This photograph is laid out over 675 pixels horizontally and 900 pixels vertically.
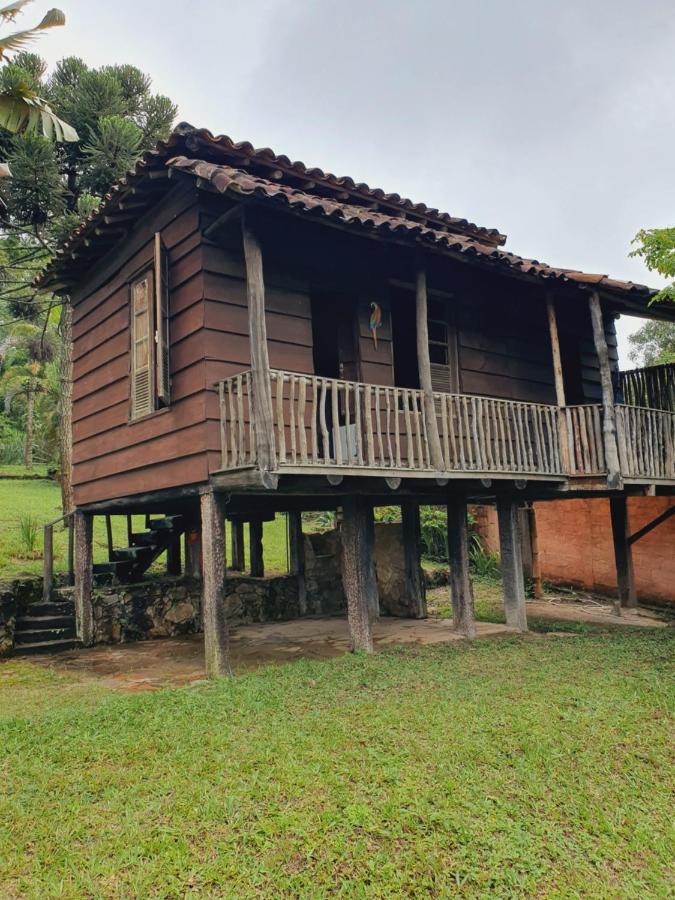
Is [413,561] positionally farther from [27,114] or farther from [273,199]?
[27,114]

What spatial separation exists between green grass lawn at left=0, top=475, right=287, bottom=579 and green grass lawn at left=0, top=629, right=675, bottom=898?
6.11 metres

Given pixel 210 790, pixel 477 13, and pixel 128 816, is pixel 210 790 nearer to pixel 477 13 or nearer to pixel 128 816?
pixel 128 816

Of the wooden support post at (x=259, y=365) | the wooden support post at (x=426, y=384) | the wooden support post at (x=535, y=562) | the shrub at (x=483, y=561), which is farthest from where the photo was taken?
the shrub at (x=483, y=561)

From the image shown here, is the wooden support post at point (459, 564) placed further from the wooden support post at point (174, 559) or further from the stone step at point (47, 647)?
the stone step at point (47, 647)

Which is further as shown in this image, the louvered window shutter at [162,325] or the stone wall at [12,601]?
the stone wall at [12,601]

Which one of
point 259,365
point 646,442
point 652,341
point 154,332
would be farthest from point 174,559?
point 652,341

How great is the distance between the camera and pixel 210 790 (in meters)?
3.95

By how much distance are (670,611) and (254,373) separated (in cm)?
959

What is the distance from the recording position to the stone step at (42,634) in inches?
353

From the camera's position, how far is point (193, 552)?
10898mm

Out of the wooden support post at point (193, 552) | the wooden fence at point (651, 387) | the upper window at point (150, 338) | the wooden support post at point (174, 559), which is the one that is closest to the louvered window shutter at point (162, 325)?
the upper window at point (150, 338)

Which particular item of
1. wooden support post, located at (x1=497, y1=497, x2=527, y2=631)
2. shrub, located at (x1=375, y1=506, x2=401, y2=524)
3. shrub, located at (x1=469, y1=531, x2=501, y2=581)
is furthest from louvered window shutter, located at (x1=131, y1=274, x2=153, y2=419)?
shrub, located at (x1=375, y1=506, x2=401, y2=524)

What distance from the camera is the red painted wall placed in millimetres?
12172

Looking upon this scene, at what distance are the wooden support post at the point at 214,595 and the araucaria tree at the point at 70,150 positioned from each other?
23.7 ft
